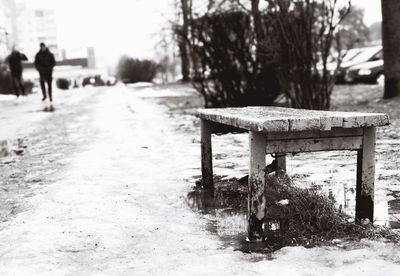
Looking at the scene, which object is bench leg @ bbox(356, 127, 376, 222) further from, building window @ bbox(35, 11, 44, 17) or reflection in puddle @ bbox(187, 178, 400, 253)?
building window @ bbox(35, 11, 44, 17)

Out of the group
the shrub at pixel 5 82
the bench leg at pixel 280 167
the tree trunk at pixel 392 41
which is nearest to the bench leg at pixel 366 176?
the bench leg at pixel 280 167

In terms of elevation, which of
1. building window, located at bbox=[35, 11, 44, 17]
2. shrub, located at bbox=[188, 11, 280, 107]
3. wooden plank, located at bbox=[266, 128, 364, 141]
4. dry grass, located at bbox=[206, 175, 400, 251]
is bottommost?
dry grass, located at bbox=[206, 175, 400, 251]

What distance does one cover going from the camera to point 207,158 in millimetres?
4047

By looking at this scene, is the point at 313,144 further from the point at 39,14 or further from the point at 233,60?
the point at 39,14

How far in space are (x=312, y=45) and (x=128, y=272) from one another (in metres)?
5.80

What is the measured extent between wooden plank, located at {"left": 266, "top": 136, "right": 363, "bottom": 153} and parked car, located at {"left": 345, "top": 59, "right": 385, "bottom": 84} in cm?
1665

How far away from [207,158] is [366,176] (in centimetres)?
150

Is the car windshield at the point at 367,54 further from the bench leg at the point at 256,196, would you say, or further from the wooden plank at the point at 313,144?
the bench leg at the point at 256,196

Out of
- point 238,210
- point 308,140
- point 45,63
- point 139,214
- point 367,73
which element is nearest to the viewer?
point 308,140

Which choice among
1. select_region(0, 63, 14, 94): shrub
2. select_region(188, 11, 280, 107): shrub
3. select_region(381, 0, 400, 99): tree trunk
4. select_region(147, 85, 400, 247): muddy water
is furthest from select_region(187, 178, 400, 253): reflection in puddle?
select_region(0, 63, 14, 94): shrub

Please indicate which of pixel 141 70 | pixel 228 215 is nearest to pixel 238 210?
pixel 228 215

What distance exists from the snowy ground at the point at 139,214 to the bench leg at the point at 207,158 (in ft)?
0.55

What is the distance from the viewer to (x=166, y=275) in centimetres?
229

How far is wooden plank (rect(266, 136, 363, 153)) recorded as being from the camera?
2689 millimetres
